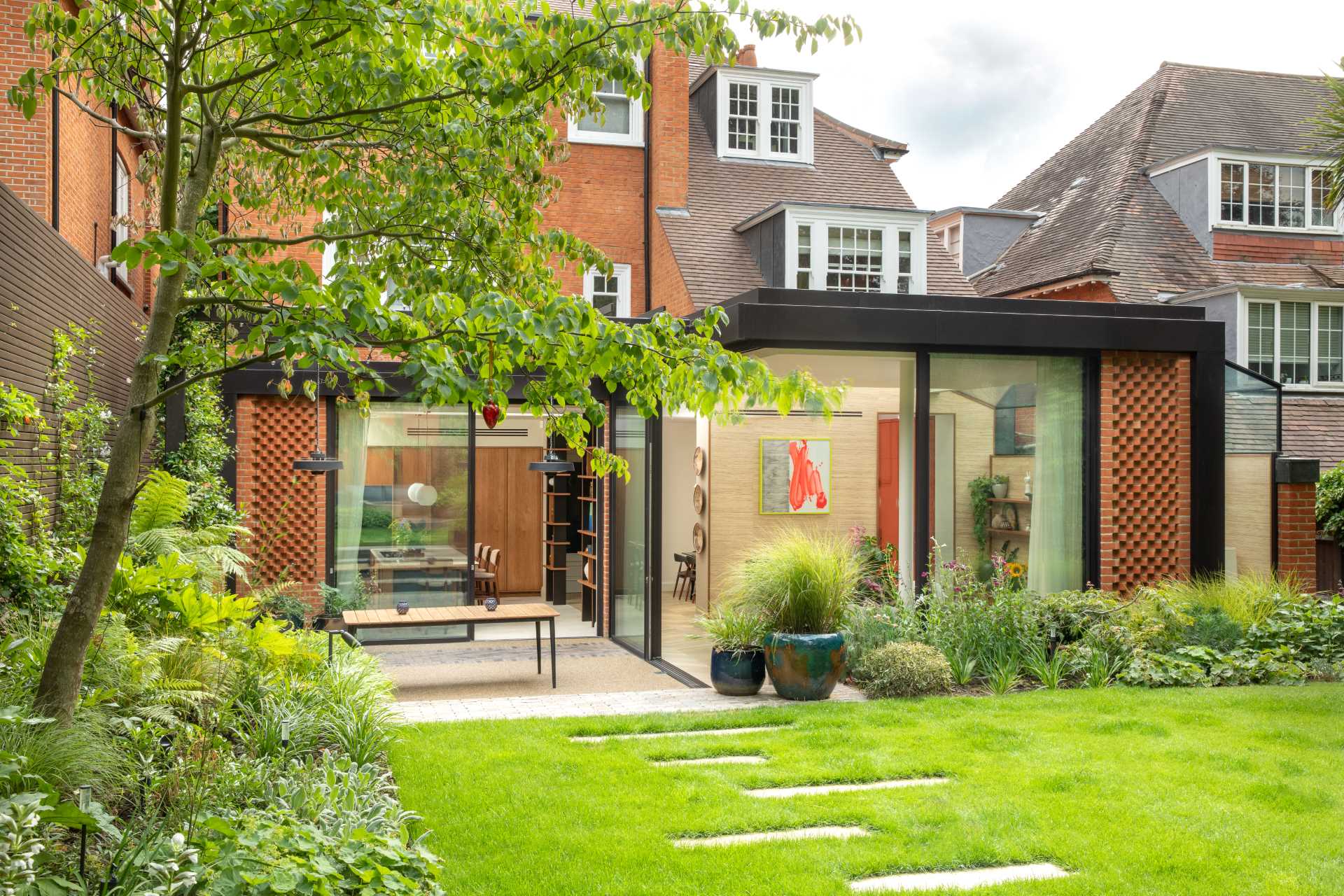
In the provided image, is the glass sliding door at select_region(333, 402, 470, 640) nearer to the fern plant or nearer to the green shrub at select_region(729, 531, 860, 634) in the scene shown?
the fern plant

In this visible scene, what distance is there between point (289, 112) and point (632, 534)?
7547mm

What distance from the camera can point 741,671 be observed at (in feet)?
29.2

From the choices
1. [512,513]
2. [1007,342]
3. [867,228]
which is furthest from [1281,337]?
[512,513]

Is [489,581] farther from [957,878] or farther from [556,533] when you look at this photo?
[957,878]

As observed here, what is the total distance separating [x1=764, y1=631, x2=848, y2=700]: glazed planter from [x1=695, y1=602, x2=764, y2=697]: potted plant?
183 millimetres

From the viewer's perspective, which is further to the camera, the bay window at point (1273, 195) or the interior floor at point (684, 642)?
the bay window at point (1273, 195)

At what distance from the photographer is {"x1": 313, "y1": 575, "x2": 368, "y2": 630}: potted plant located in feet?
38.2

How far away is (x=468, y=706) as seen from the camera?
869 centimetres

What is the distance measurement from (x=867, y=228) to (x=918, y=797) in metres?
11.0

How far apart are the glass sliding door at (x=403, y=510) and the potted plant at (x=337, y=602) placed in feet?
0.06

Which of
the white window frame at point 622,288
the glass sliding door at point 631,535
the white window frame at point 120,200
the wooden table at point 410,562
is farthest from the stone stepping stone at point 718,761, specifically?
the white window frame at point 622,288

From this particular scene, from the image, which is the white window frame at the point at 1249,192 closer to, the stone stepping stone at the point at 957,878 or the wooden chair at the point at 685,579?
the wooden chair at the point at 685,579

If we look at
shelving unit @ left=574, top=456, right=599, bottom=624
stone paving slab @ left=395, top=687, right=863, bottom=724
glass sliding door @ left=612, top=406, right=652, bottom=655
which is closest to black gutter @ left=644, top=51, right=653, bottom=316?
shelving unit @ left=574, top=456, right=599, bottom=624

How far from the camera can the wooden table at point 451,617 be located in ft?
31.5
